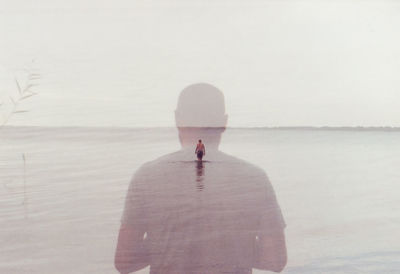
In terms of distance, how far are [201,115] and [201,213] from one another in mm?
303

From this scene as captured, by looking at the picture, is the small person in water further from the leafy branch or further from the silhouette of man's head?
the leafy branch

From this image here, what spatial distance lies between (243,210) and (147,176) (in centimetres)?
32

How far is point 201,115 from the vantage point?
1188 millimetres

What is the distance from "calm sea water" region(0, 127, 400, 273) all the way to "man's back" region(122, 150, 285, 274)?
46mm

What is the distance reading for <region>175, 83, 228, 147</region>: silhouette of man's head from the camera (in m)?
1.20

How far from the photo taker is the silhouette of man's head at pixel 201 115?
1201 mm

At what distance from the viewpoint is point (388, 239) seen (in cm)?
122

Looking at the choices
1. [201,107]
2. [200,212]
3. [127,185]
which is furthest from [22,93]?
[200,212]

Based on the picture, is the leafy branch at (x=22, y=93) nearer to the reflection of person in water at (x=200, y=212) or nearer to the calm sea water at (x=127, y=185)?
the calm sea water at (x=127, y=185)

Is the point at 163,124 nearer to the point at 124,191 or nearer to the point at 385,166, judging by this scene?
the point at 124,191

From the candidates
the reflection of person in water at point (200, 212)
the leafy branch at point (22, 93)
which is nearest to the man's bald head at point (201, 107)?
the reflection of person in water at point (200, 212)

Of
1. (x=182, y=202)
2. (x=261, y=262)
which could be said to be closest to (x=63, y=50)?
(x=182, y=202)

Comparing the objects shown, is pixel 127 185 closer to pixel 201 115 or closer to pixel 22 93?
pixel 201 115

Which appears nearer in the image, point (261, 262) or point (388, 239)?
point (261, 262)
